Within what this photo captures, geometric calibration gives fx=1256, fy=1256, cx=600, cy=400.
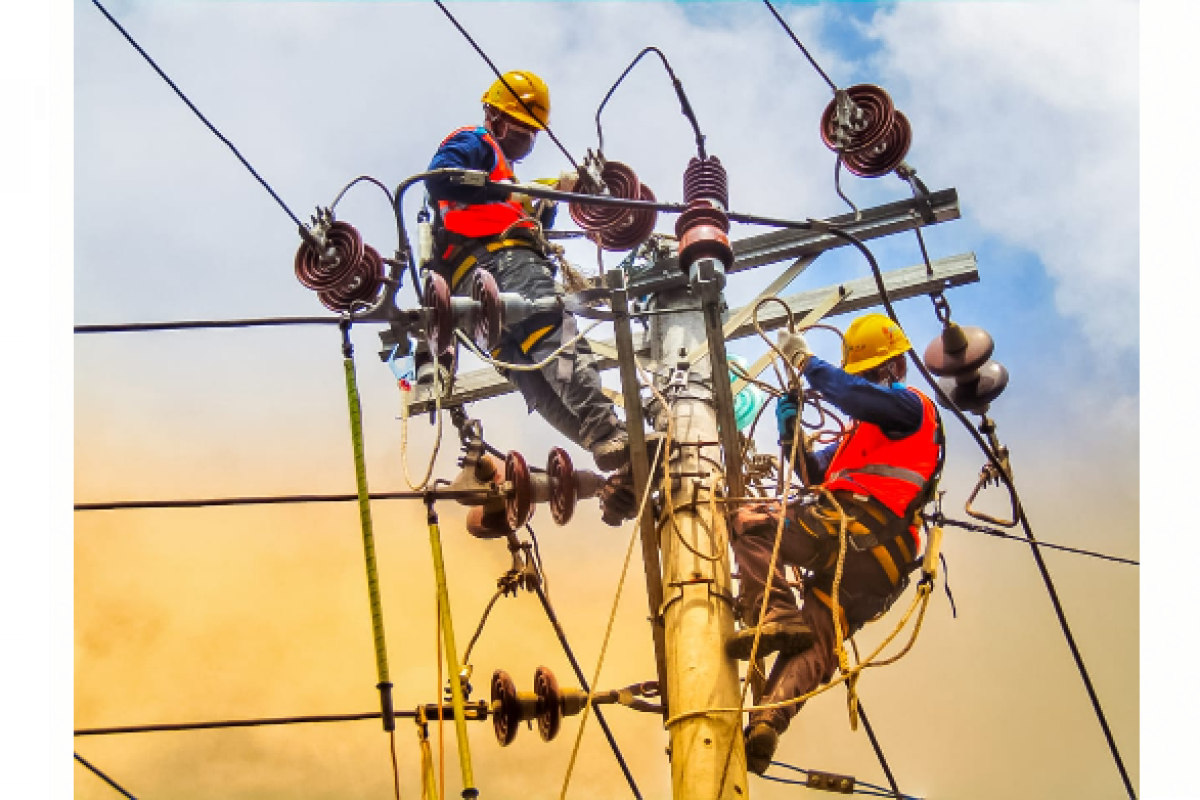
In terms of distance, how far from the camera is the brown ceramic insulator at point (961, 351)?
6.71 m

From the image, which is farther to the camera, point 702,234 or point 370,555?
point 702,234

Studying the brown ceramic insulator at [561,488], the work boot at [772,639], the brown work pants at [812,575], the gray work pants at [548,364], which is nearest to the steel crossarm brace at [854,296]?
the gray work pants at [548,364]

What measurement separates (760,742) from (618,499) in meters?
1.28

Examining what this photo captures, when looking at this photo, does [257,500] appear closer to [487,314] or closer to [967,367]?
[487,314]

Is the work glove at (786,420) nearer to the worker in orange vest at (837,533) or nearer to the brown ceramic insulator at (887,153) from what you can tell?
the worker in orange vest at (837,533)

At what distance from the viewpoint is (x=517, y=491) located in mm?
5676

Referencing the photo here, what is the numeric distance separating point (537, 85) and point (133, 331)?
2543 mm

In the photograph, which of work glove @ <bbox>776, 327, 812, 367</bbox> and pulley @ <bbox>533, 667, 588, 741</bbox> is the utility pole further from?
pulley @ <bbox>533, 667, 588, 741</bbox>

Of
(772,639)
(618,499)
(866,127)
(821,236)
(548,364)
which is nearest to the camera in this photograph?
(772,639)

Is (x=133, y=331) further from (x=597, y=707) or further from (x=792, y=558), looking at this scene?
(x=792, y=558)

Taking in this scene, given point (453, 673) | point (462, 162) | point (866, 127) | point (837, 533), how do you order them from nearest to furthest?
point (453, 673) → point (837, 533) → point (462, 162) → point (866, 127)

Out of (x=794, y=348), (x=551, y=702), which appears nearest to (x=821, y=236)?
(x=794, y=348)

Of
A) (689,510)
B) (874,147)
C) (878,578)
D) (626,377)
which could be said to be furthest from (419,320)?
(874,147)

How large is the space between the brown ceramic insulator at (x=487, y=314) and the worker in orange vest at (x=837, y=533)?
3.97 feet
